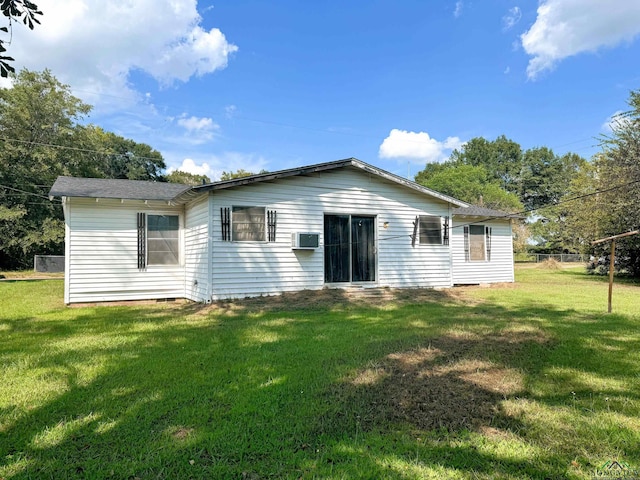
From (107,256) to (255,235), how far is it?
3639 millimetres

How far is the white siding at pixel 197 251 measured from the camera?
8616 millimetres

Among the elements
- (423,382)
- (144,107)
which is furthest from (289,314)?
(144,107)

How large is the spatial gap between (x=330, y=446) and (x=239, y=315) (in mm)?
5035

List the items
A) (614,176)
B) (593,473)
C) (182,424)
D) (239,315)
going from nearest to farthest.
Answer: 1. (593,473)
2. (182,424)
3. (239,315)
4. (614,176)

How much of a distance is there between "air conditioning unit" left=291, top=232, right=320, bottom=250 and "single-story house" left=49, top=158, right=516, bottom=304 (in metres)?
0.03

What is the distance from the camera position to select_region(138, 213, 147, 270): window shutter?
371 inches

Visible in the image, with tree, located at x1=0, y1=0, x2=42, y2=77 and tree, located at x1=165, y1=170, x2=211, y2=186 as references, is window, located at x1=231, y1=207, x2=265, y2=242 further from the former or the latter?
tree, located at x1=165, y1=170, x2=211, y2=186

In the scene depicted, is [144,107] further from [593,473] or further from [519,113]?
[593,473]

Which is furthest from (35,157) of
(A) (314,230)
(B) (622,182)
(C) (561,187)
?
(C) (561,187)

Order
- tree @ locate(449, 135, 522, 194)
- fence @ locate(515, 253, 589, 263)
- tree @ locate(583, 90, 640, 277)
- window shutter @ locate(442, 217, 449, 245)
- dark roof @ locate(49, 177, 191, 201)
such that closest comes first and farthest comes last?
1. dark roof @ locate(49, 177, 191, 201)
2. window shutter @ locate(442, 217, 449, 245)
3. tree @ locate(583, 90, 640, 277)
4. fence @ locate(515, 253, 589, 263)
5. tree @ locate(449, 135, 522, 194)

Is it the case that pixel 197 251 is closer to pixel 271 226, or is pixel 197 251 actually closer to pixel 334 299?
pixel 271 226

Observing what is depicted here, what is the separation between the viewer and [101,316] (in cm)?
724

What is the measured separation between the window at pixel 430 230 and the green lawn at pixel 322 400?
5.28 meters

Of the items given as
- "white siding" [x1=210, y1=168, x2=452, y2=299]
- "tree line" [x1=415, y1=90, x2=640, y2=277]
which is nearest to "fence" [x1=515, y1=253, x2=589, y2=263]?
"tree line" [x1=415, y1=90, x2=640, y2=277]
